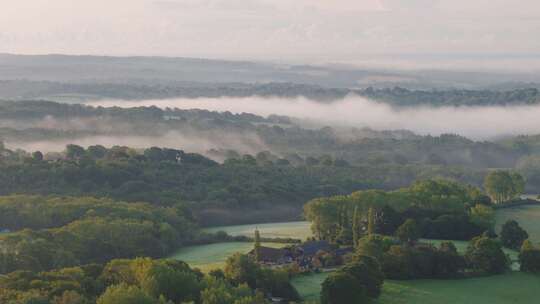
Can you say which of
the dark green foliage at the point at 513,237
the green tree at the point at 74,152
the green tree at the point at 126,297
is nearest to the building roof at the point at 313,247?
the dark green foliage at the point at 513,237

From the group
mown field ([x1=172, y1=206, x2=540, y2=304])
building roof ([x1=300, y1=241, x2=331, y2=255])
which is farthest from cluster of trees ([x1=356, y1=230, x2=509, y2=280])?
building roof ([x1=300, y1=241, x2=331, y2=255])

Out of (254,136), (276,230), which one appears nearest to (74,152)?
(276,230)

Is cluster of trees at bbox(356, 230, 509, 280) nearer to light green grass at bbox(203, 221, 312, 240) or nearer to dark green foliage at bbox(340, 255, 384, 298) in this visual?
dark green foliage at bbox(340, 255, 384, 298)

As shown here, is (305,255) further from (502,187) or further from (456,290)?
(502,187)

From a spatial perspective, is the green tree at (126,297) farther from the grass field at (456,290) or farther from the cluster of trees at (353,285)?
the grass field at (456,290)

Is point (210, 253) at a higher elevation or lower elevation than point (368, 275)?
lower
